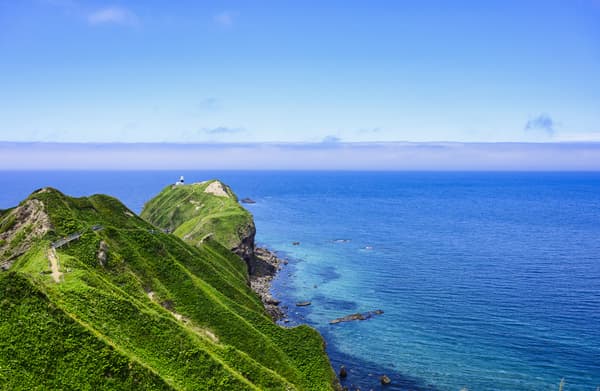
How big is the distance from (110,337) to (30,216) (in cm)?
3110

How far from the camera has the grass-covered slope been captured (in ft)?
116

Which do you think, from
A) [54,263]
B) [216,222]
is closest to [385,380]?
[54,263]

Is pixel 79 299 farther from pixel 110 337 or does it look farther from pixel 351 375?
pixel 351 375

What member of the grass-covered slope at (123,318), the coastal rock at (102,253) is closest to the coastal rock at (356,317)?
the grass-covered slope at (123,318)

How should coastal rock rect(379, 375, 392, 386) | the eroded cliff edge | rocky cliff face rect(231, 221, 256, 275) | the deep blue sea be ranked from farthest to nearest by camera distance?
rocky cliff face rect(231, 221, 256, 275) < the eroded cliff edge < the deep blue sea < coastal rock rect(379, 375, 392, 386)

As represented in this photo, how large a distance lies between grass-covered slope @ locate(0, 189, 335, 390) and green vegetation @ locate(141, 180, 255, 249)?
28.6m

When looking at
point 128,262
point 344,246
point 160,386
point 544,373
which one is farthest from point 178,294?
point 344,246

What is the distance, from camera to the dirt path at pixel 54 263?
4408cm

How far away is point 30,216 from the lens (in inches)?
2340

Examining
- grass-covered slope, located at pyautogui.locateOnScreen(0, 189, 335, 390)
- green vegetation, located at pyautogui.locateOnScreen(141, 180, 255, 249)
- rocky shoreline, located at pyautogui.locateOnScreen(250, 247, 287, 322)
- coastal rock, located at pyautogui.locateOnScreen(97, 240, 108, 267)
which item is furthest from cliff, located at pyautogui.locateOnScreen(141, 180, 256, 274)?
coastal rock, located at pyautogui.locateOnScreen(97, 240, 108, 267)

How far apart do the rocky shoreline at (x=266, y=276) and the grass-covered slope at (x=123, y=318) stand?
11582 millimetres

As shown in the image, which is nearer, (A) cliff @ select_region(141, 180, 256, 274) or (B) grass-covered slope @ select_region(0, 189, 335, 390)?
(B) grass-covered slope @ select_region(0, 189, 335, 390)

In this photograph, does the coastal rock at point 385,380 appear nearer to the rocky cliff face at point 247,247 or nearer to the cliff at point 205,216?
the cliff at point 205,216

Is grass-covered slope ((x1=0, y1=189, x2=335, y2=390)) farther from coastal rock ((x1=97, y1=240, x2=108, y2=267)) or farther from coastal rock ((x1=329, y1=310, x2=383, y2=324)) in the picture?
coastal rock ((x1=329, y1=310, x2=383, y2=324))
